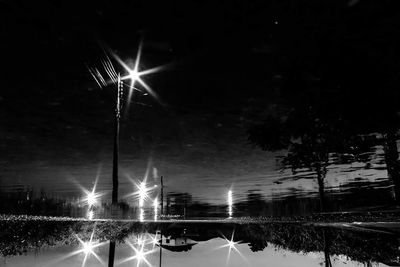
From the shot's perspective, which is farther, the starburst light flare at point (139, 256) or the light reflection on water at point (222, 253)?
the starburst light flare at point (139, 256)

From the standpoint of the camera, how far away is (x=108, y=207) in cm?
1906

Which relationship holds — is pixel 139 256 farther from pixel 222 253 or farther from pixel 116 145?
pixel 116 145

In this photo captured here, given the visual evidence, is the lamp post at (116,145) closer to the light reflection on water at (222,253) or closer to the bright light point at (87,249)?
the light reflection on water at (222,253)

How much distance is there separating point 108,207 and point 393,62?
16.8 m

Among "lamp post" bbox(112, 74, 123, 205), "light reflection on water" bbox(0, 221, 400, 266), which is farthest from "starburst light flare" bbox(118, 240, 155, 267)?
"lamp post" bbox(112, 74, 123, 205)

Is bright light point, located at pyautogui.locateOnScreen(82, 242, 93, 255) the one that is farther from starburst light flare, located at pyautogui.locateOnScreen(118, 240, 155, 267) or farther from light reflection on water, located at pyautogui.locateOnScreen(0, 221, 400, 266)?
starburst light flare, located at pyautogui.locateOnScreen(118, 240, 155, 267)

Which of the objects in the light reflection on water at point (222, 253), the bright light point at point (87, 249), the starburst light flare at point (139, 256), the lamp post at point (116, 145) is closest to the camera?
the light reflection on water at point (222, 253)

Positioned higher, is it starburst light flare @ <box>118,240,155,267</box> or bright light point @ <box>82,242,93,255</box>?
bright light point @ <box>82,242,93,255</box>

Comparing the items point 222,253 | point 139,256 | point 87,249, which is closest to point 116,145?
point 87,249

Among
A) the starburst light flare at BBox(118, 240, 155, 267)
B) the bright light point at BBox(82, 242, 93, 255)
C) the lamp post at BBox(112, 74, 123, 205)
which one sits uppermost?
the lamp post at BBox(112, 74, 123, 205)

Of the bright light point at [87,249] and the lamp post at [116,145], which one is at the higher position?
the lamp post at [116,145]

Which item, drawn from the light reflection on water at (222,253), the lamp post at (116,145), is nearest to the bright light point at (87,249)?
the light reflection on water at (222,253)

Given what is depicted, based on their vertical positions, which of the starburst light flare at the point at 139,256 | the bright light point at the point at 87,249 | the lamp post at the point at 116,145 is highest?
the lamp post at the point at 116,145

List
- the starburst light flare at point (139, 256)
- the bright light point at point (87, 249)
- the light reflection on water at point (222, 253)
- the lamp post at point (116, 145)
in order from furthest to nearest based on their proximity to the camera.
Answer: the lamp post at point (116, 145), the bright light point at point (87, 249), the starburst light flare at point (139, 256), the light reflection on water at point (222, 253)
